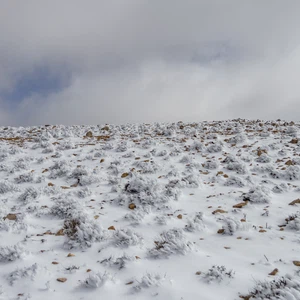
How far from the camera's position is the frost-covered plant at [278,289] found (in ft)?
12.1

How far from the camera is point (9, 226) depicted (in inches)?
253

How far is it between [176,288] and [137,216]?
277 cm

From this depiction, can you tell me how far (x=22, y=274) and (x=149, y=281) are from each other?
248 cm

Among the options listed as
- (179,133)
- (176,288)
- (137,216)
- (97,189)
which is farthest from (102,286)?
(179,133)

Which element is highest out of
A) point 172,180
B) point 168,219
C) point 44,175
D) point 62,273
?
point 44,175

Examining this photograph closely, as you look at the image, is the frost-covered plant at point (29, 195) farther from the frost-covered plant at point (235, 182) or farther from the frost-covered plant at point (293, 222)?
the frost-covered plant at point (293, 222)

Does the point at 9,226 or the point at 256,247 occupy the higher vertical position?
the point at 9,226

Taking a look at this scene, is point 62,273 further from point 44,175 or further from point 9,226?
point 44,175

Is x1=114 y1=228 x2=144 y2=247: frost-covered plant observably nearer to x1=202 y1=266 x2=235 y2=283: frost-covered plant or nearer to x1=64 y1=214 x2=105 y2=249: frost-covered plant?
x1=64 y1=214 x2=105 y2=249: frost-covered plant

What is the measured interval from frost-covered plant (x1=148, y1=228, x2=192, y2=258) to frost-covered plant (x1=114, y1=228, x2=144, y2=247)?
0.43 meters

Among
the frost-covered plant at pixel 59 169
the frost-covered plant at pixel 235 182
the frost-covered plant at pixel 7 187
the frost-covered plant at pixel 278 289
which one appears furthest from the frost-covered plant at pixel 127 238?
the frost-covered plant at pixel 59 169

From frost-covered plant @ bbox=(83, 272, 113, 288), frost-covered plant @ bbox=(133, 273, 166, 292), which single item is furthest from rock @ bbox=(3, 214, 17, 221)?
frost-covered plant @ bbox=(133, 273, 166, 292)

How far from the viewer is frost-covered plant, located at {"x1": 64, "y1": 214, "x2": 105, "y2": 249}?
228 inches

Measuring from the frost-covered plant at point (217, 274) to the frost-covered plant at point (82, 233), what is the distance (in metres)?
2.62
